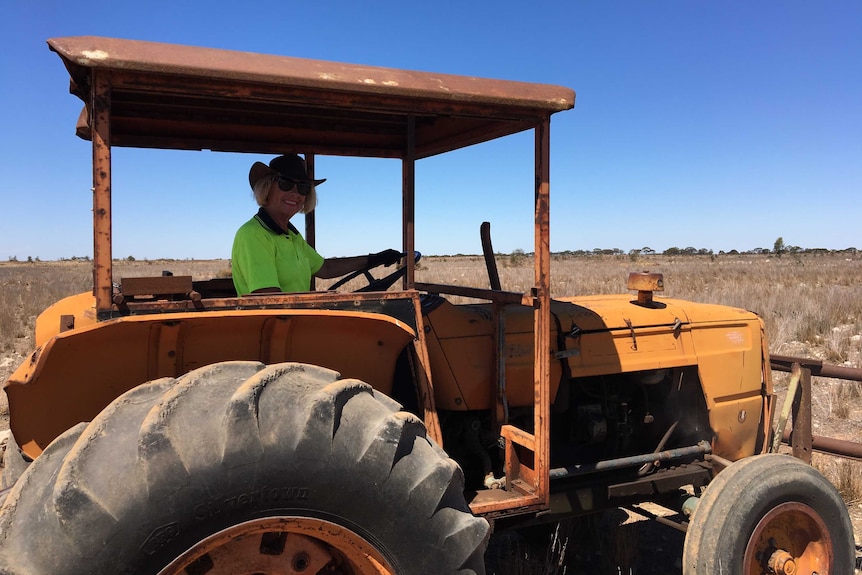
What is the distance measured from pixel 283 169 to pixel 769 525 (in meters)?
3.05

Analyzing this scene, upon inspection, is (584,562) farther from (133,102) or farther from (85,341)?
(133,102)

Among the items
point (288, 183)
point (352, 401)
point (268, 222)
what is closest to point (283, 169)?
point (288, 183)

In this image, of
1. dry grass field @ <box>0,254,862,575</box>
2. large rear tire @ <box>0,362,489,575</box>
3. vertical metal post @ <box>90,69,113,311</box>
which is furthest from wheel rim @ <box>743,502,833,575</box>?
vertical metal post @ <box>90,69,113,311</box>

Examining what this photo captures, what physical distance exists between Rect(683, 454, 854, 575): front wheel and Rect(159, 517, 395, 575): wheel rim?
5.76 feet

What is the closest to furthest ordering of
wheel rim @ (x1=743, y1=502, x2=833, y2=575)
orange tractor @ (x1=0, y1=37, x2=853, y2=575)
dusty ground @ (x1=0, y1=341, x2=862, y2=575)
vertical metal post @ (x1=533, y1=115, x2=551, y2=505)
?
1. orange tractor @ (x1=0, y1=37, x2=853, y2=575)
2. vertical metal post @ (x1=533, y1=115, x2=551, y2=505)
3. wheel rim @ (x1=743, y1=502, x2=833, y2=575)
4. dusty ground @ (x1=0, y1=341, x2=862, y2=575)

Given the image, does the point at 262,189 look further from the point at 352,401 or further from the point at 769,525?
the point at 769,525

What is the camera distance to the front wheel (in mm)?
2924

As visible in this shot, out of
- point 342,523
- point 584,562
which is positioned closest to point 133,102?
point 342,523

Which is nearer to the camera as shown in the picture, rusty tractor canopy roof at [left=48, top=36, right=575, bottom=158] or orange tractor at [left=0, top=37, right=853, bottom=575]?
orange tractor at [left=0, top=37, right=853, bottom=575]

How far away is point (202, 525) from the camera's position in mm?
1669

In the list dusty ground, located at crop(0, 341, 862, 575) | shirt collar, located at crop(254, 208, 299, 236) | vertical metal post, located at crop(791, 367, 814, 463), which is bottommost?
dusty ground, located at crop(0, 341, 862, 575)

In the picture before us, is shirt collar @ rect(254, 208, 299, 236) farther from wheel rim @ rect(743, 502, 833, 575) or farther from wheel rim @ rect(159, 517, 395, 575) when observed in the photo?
wheel rim @ rect(743, 502, 833, 575)

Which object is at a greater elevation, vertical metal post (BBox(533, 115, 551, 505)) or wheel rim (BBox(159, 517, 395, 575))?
vertical metal post (BBox(533, 115, 551, 505))

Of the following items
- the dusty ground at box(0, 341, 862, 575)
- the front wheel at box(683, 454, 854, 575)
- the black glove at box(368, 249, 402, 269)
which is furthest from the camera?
the dusty ground at box(0, 341, 862, 575)
